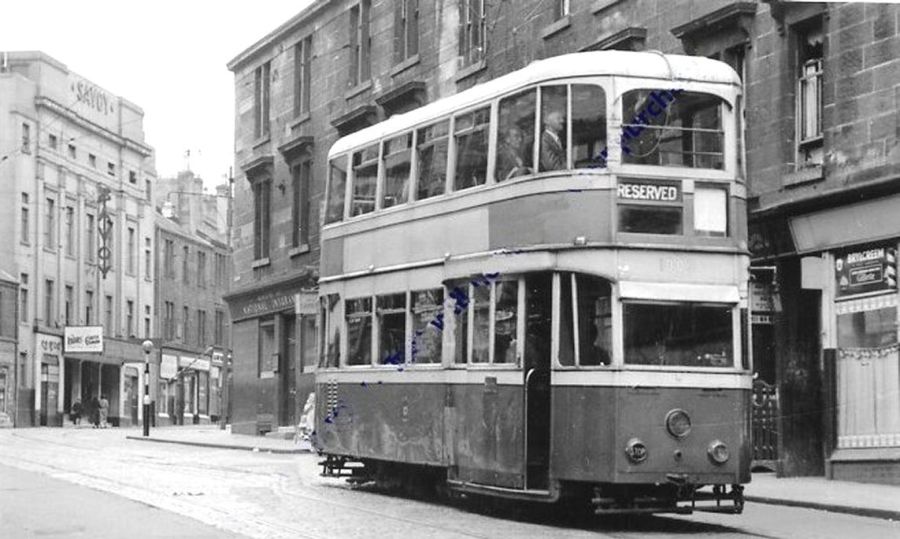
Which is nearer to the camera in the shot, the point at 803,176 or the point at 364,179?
the point at 364,179

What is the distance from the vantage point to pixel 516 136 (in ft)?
52.2

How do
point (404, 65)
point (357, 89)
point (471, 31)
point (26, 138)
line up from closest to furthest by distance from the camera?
point (471, 31)
point (404, 65)
point (357, 89)
point (26, 138)

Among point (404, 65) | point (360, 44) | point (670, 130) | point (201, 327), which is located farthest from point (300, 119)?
point (201, 327)

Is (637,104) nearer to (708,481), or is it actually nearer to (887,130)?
(708,481)

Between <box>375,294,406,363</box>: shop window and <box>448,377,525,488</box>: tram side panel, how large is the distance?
1528mm

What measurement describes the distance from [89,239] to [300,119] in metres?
33.0

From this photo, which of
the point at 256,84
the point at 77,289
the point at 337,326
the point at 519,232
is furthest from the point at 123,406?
the point at 519,232

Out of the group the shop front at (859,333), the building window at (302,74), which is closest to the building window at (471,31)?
the building window at (302,74)

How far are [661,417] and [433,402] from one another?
11.9ft

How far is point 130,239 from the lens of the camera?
75.2m

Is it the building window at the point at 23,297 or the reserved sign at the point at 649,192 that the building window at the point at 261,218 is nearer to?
the building window at the point at 23,297

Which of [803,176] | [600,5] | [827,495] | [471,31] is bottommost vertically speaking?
[827,495]

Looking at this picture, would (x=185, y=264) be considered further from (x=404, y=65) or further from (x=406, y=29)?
(x=404, y=65)

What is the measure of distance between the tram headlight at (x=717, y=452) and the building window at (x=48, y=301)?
181 feet
